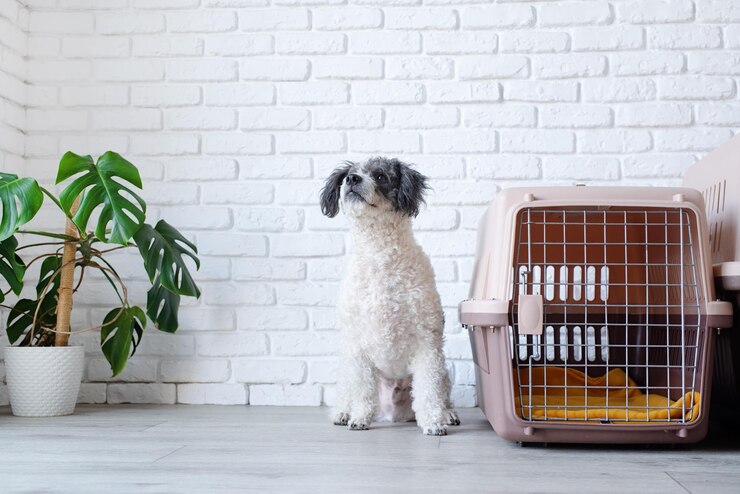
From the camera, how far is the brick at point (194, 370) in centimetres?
267

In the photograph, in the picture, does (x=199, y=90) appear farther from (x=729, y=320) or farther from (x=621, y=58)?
(x=729, y=320)

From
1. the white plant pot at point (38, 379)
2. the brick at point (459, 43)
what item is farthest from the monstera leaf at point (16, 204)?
the brick at point (459, 43)

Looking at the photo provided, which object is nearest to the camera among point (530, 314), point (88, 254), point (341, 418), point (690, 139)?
point (530, 314)

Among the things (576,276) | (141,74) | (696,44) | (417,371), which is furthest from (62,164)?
(696,44)

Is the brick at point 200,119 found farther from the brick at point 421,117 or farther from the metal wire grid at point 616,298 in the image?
the metal wire grid at point 616,298

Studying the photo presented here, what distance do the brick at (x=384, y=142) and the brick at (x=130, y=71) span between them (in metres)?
0.82

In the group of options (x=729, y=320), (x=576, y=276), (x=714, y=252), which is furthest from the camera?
(x=576, y=276)

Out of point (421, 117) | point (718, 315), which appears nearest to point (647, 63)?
point (421, 117)

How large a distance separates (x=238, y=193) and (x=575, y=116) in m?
1.33

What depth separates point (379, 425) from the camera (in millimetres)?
2213

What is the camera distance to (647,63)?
2.62 metres

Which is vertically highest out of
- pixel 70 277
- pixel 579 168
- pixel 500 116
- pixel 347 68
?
pixel 347 68

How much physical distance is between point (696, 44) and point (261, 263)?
6.05 ft

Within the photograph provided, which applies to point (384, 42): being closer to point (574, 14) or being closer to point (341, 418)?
point (574, 14)
